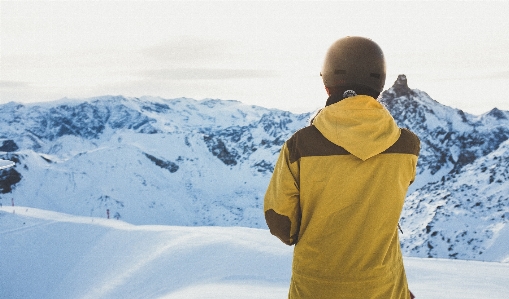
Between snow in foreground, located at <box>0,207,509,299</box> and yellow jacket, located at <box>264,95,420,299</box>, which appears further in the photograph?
snow in foreground, located at <box>0,207,509,299</box>

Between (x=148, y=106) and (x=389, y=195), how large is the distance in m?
204

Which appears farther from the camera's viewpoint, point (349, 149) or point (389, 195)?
point (389, 195)

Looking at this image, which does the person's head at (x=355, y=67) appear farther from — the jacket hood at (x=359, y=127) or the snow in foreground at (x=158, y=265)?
the snow in foreground at (x=158, y=265)

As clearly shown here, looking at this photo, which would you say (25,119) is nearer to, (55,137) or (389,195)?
(55,137)

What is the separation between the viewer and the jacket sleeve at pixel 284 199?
1.78m

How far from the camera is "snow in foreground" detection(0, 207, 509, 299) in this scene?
21.1 feet

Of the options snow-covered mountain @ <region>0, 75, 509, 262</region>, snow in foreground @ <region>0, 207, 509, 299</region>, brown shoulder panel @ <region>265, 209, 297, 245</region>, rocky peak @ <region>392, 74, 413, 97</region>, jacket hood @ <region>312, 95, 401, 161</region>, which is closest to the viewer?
jacket hood @ <region>312, 95, 401, 161</region>

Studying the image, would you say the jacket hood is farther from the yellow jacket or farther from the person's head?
the person's head

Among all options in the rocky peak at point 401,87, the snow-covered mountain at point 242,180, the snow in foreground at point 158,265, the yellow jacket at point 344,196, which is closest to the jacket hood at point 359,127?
the yellow jacket at point 344,196

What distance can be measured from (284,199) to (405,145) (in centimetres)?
57

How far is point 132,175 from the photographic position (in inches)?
2559

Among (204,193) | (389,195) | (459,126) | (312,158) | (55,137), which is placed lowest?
(55,137)

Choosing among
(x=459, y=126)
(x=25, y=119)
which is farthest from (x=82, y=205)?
(x=25, y=119)

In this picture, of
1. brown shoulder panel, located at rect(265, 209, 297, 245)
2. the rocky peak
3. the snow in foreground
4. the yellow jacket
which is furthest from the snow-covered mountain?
brown shoulder panel, located at rect(265, 209, 297, 245)
